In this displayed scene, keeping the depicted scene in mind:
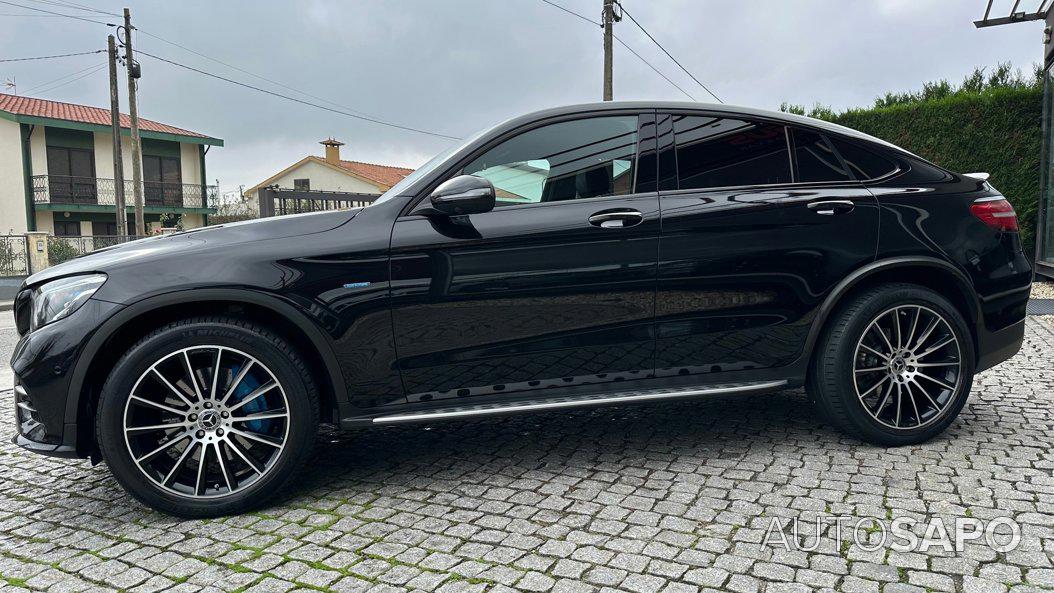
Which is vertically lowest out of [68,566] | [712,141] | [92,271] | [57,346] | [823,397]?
[68,566]

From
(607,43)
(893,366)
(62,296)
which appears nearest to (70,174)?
(607,43)

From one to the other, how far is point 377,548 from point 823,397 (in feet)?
7.41

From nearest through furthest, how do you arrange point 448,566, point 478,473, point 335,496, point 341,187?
point 448,566 → point 335,496 → point 478,473 → point 341,187

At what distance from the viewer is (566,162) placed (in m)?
3.60

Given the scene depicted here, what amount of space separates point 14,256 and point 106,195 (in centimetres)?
1290

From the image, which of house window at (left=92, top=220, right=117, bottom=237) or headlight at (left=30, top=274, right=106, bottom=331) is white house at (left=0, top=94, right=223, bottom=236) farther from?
headlight at (left=30, top=274, right=106, bottom=331)

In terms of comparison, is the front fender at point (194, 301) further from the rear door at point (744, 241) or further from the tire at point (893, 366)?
the tire at point (893, 366)

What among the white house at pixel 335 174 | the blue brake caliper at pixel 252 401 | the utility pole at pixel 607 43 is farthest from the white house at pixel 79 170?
the blue brake caliper at pixel 252 401

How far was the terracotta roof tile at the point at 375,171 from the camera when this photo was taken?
42.3 meters

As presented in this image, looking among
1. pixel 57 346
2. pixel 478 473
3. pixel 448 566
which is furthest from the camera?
pixel 478 473

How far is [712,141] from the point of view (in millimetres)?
3732

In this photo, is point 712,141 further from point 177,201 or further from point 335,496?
point 177,201

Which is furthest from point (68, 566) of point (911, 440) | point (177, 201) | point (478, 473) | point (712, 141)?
point (177, 201)

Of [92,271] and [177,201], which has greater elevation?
[177,201]
